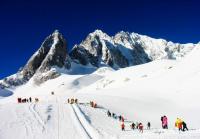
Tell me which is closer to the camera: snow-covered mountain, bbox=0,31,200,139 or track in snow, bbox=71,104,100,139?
track in snow, bbox=71,104,100,139

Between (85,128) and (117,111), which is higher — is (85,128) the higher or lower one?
the lower one

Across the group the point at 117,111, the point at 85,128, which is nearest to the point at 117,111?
the point at 117,111

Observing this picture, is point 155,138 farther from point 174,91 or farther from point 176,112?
point 174,91

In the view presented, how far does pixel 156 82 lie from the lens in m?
91.7

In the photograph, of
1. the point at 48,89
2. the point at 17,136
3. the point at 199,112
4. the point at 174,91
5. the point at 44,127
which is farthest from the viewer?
the point at 48,89

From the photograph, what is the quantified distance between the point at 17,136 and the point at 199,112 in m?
37.1

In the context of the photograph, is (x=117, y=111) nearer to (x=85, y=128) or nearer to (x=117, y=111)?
(x=117, y=111)

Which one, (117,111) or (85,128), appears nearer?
(85,128)

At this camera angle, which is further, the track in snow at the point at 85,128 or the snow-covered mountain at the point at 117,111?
the snow-covered mountain at the point at 117,111

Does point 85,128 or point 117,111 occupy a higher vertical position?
point 117,111

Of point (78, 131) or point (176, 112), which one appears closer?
point (78, 131)

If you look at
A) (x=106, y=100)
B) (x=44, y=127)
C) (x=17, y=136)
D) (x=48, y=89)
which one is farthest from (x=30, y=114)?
(x=48, y=89)

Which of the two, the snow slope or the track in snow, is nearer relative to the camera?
the track in snow

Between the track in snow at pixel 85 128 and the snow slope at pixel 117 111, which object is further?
the snow slope at pixel 117 111
